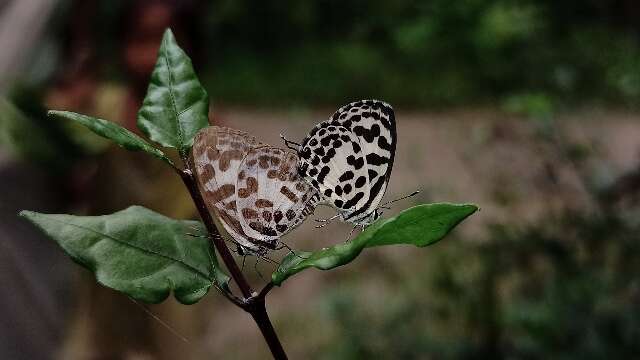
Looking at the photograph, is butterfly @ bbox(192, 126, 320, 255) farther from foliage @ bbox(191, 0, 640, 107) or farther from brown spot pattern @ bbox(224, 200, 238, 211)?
foliage @ bbox(191, 0, 640, 107)

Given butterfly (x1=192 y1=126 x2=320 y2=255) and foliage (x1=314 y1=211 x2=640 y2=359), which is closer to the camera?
butterfly (x1=192 y1=126 x2=320 y2=255)

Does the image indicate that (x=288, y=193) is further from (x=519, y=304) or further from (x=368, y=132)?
(x=519, y=304)

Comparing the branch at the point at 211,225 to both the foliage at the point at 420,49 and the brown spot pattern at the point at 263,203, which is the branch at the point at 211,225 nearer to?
the brown spot pattern at the point at 263,203

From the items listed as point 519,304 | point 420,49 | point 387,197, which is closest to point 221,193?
point 387,197

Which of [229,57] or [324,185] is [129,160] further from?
[229,57]

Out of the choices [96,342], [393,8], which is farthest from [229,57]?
[96,342]

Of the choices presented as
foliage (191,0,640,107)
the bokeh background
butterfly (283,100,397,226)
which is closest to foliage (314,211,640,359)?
the bokeh background

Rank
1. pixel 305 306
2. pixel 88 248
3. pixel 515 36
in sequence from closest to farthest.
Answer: pixel 88 248, pixel 515 36, pixel 305 306

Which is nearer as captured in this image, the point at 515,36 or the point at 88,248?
the point at 88,248
